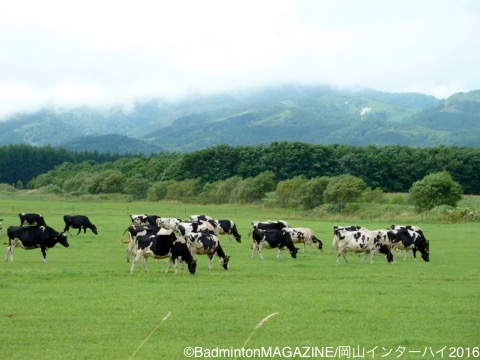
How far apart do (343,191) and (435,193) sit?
1112 centimetres

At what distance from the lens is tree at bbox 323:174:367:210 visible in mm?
78125

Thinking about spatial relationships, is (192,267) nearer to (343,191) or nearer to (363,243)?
(363,243)

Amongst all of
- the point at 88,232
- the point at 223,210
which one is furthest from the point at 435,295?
the point at 223,210

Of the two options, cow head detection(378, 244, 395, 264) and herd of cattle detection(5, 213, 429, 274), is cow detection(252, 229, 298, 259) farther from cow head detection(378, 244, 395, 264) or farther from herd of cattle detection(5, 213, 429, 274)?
cow head detection(378, 244, 395, 264)

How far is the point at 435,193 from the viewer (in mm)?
72188

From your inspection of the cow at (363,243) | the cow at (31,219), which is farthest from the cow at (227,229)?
the cow at (31,219)

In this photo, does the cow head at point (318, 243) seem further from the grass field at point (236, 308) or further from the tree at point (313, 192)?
the tree at point (313, 192)

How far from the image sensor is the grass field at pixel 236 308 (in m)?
13.4

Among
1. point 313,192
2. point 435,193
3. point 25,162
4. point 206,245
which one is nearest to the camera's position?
point 206,245

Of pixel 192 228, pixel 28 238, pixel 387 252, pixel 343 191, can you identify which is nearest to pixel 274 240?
pixel 192 228

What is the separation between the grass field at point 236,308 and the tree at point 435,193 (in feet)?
140

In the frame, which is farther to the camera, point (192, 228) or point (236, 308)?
point (192, 228)

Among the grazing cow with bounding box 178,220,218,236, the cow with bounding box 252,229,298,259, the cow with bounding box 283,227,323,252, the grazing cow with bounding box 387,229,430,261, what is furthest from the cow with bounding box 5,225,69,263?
the grazing cow with bounding box 387,229,430,261

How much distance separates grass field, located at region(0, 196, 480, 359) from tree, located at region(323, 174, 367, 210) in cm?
4741
